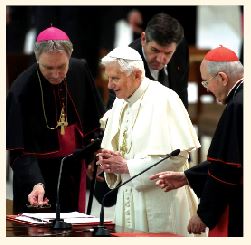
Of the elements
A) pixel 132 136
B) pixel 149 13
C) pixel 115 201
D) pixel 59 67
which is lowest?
pixel 115 201

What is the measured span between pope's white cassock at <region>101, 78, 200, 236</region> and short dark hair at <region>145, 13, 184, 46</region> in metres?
0.62

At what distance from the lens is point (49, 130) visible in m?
6.98

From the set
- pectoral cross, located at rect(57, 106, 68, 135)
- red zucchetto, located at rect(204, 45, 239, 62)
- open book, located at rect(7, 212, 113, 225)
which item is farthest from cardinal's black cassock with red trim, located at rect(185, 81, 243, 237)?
pectoral cross, located at rect(57, 106, 68, 135)

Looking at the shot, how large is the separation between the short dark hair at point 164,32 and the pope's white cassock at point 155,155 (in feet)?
2.04

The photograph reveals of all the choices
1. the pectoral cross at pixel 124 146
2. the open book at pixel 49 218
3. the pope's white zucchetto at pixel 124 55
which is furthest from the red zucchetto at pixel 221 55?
the open book at pixel 49 218

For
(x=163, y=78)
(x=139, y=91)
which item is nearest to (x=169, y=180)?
(x=139, y=91)

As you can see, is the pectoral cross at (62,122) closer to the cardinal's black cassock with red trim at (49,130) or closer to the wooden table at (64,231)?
the cardinal's black cassock with red trim at (49,130)

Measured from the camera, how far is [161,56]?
22.7ft

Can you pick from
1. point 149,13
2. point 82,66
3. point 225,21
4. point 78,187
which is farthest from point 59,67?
point 225,21

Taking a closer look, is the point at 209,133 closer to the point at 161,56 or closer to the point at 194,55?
the point at 194,55

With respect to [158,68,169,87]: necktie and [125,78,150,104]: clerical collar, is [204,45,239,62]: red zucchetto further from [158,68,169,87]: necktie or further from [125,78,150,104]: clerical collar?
[158,68,169,87]: necktie

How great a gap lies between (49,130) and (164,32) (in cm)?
100

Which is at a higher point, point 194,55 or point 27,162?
point 194,55

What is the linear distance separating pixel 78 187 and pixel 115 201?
30cm
